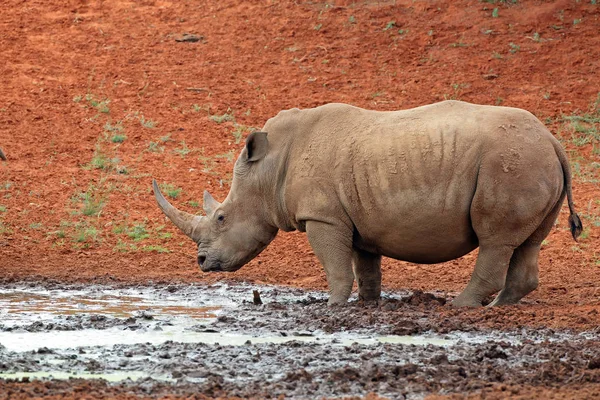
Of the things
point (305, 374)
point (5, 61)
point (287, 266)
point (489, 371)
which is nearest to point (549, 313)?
point (489, 371)

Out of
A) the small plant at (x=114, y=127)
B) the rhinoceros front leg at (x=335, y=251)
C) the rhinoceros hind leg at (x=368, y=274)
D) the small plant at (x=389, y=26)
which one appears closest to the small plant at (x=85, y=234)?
the small plant at (x=114, y=127)

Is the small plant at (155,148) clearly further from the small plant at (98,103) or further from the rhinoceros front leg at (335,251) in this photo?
the rhinoceros front leg at (335,251)

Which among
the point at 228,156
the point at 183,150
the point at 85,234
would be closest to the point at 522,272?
the point at 85,234

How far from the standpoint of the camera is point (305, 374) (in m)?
7.10

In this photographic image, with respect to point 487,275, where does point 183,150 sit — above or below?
below

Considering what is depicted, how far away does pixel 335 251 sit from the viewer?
10531 millimetres

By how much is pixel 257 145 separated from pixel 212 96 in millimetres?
9867

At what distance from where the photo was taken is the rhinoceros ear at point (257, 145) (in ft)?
36.4

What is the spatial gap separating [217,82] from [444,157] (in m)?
12.0

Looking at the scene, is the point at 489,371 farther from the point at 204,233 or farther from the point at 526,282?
the point at 204,233

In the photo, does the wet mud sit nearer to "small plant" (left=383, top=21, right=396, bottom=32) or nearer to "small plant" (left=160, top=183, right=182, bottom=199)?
"small plant" (left=160, top=183, right=182, bottom=199)

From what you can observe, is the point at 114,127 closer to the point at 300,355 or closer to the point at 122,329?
the point at 122,329

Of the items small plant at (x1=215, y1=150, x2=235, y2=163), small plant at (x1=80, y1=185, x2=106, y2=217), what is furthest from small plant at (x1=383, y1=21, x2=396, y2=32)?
small plant at (x1=80, y1=185, x2=106, y2=217)

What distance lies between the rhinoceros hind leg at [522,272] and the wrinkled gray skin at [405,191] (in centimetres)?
1
